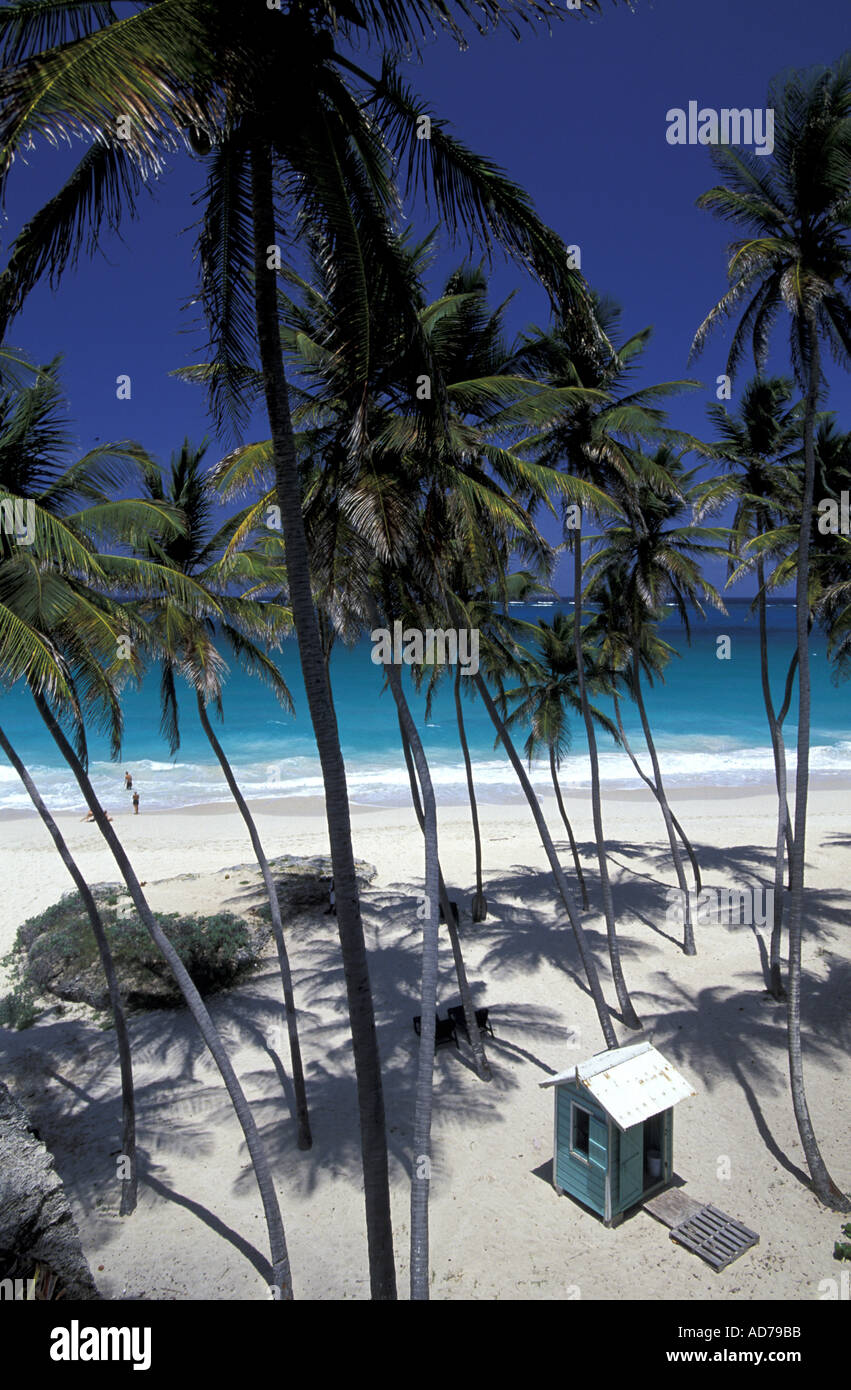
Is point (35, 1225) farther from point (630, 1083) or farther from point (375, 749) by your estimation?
point (375, 749)

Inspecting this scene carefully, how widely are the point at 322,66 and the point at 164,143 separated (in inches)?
72.2

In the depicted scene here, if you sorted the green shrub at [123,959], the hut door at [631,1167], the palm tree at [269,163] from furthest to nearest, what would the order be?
1. the green shrub at [123,959]
2. the hut door at [631,1167]
3. the palm tree at [269,163]

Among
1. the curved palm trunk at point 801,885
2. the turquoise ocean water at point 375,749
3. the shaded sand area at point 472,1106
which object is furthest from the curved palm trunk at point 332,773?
the turquoise ocean water at point 375,749

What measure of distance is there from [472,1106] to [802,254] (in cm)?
1215

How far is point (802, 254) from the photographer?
30.3ft

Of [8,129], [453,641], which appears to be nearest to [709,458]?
[453,641]

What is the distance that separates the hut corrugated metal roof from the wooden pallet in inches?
44.6

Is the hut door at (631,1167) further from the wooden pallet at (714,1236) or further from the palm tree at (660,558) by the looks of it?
the palm tree at (660,558)

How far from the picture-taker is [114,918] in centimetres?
1574

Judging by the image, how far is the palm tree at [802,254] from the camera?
8727 millimetres

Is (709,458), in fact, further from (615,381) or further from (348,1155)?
(348,1155)

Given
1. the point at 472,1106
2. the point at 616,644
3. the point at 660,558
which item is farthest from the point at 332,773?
the point at 616,644

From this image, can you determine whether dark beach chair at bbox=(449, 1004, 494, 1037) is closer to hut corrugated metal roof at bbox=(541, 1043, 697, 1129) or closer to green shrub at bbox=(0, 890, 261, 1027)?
hut corrugated metal roof at bbox=(541, 1043, 697, 1129)

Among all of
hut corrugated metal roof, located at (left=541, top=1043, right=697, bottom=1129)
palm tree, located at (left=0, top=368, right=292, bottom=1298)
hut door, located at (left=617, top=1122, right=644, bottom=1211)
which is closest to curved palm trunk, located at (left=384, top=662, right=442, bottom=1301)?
palm tree, located at (left=0, top=368, right=292, bottom=1298)
